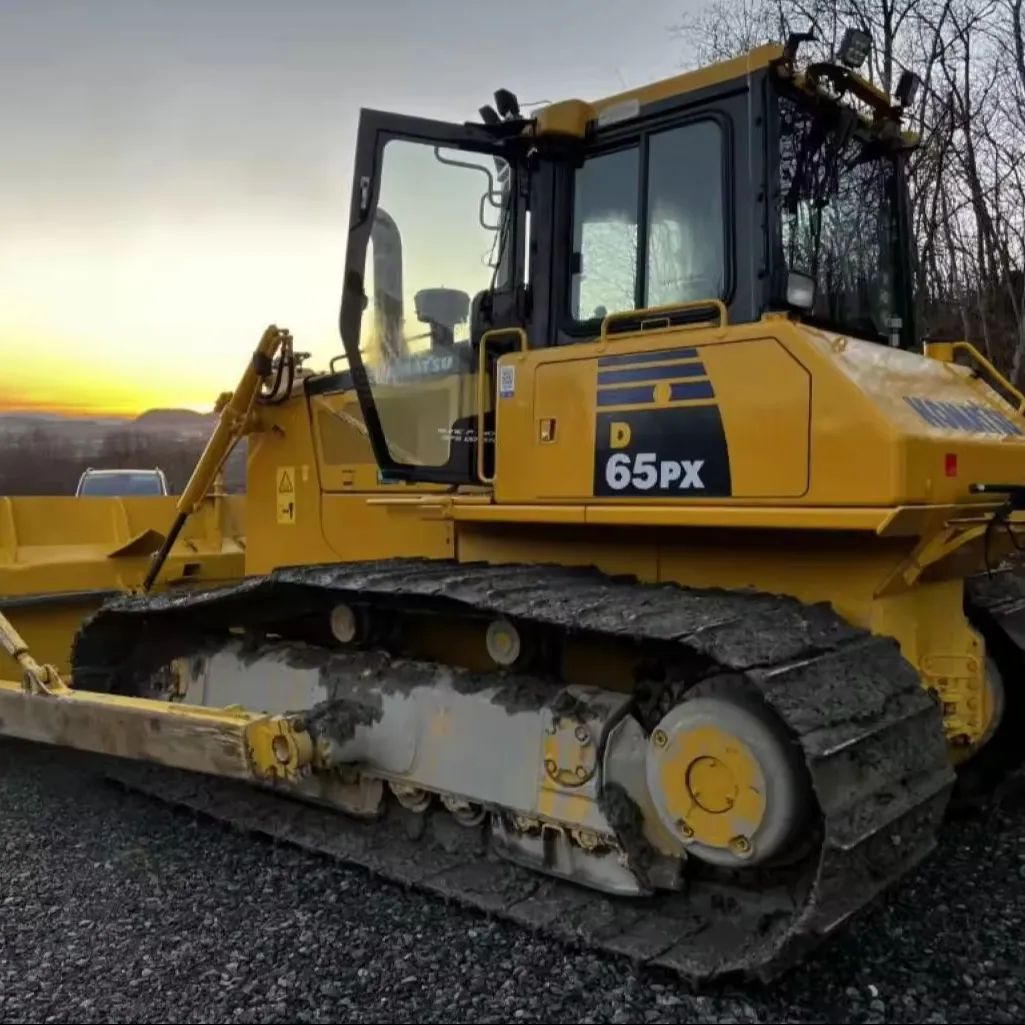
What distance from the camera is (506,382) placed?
4121 millimetres

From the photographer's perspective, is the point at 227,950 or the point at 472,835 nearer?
the point at 227,950

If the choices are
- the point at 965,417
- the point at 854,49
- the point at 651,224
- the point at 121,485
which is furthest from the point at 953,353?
the point at 121,485

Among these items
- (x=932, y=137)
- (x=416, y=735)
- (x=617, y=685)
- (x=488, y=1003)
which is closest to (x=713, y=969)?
(x=488, y=1003)

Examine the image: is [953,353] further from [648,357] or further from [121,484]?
[121,484]

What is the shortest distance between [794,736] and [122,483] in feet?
37.7

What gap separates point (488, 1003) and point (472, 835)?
96 cm

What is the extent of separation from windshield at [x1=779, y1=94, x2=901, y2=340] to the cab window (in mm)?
252

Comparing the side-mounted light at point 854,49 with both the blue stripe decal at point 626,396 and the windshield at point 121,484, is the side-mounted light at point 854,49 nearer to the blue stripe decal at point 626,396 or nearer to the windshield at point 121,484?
the blue stripe decal at point 626,396

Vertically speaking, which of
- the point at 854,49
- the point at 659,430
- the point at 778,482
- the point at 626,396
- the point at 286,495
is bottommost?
the point at 286,495

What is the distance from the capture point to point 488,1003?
3.25 meters

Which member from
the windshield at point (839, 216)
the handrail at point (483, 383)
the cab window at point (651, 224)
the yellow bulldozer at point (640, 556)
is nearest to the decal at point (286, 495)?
the yellow bulldozer at point (640, 556)

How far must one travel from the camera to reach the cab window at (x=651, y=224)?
384 cm

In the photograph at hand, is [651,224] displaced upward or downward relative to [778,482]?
upward

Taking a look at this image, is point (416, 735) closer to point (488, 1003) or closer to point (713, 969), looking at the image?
point (488, 1003)
